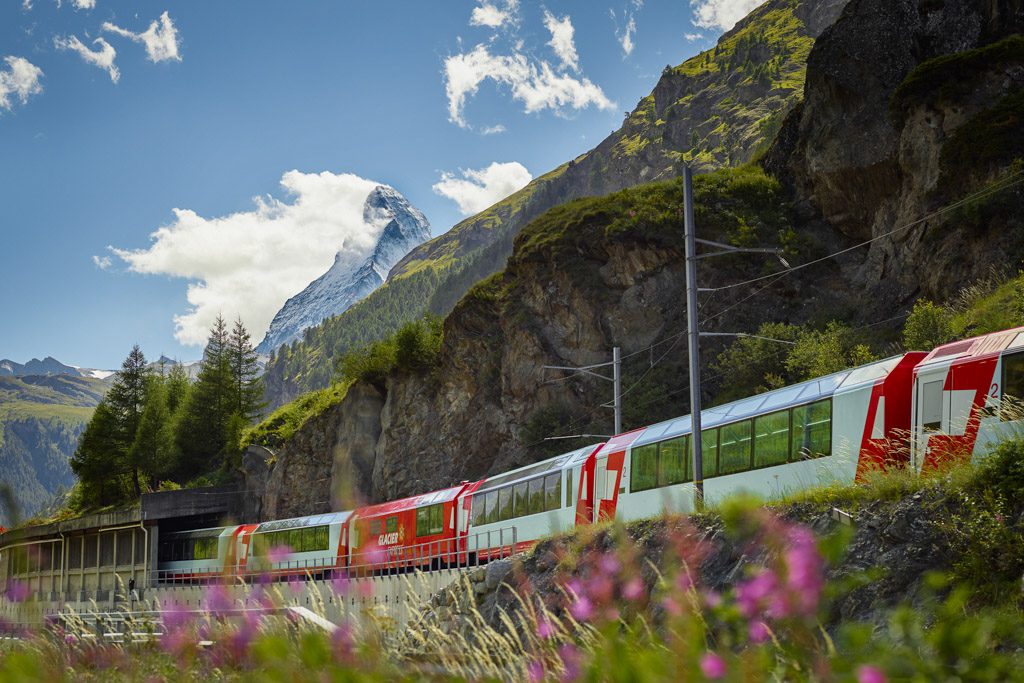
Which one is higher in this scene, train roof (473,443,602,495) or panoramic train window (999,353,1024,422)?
panoramic train window (999,353,1024,422)

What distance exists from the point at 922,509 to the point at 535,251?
4338 centimetres

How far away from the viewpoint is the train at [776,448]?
16734mm

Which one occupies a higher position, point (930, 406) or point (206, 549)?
point (930, 406)

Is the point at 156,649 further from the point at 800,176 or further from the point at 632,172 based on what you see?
the point at 632,172

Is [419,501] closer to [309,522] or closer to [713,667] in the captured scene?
[309,522]

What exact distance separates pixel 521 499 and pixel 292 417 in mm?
49157

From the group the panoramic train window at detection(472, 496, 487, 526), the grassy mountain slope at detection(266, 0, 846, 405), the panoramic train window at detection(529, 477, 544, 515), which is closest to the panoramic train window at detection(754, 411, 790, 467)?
the panoramic train window at detection(529, 477, 544, 515)

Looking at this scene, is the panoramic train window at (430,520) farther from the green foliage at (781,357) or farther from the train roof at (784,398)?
the green foliage at (781,357)

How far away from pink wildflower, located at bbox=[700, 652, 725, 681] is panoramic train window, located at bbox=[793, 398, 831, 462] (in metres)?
17.7

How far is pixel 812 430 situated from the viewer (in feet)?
67.5

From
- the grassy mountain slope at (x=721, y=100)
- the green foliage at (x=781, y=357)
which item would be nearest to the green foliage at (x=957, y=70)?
the green foliage at (x=781, y=357)

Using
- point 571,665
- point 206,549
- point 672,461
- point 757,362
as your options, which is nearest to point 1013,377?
point 672,461

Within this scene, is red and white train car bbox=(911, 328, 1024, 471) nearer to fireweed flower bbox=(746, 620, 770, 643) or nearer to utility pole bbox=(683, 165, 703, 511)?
utility pole bbox=(683, 165, 703, 511)

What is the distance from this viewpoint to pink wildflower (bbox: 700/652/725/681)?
3.28m
